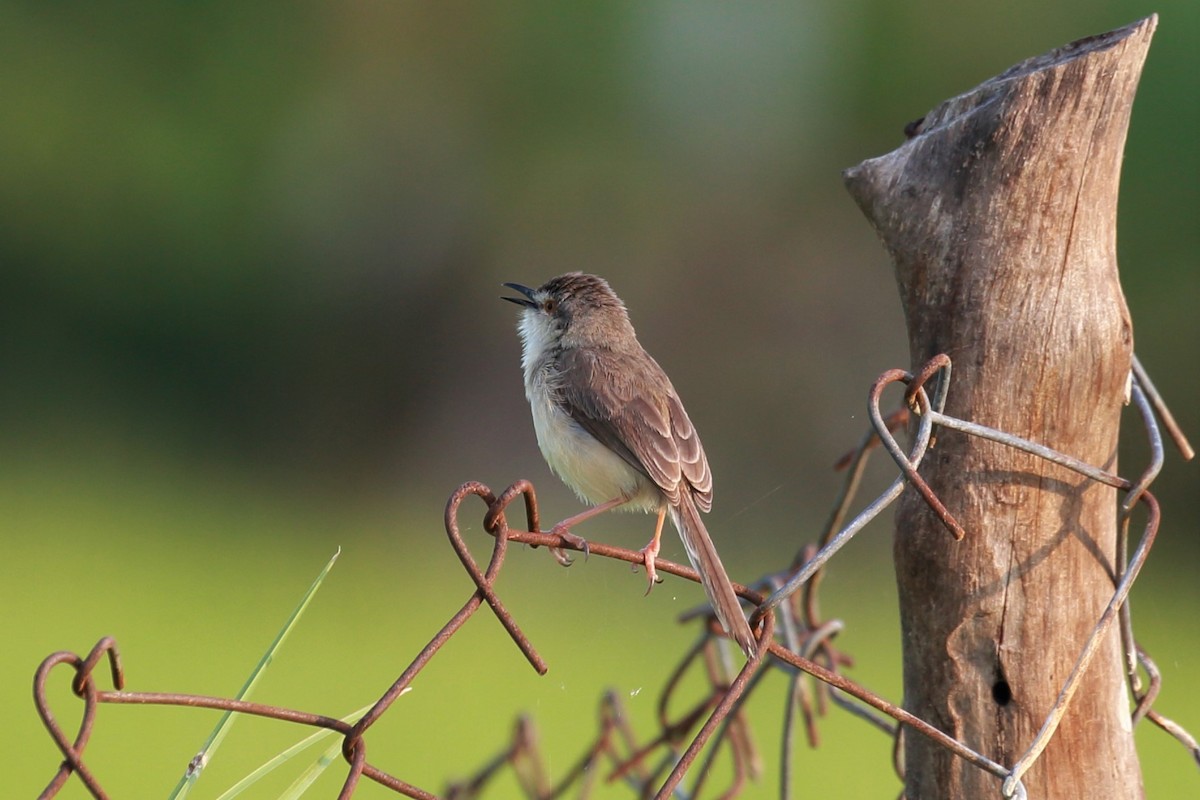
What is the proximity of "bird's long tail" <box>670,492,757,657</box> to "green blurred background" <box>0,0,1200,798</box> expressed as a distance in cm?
565

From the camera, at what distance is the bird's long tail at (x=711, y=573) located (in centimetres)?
232

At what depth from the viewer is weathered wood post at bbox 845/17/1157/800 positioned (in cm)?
216

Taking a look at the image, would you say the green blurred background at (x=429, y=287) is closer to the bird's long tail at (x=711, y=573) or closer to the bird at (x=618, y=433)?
the bird at (x=618, y=433)

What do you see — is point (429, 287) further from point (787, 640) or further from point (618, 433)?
point (787, 640)

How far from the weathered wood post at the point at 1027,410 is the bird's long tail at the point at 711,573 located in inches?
13.0

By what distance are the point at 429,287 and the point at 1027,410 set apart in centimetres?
1124

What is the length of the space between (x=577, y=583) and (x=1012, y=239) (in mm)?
9264

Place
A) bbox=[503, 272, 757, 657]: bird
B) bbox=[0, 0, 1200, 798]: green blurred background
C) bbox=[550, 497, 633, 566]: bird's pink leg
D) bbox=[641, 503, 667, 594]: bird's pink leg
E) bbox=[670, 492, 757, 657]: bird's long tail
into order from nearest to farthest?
1. bbox=[550, 497, 633, 566]: bird's pink leg
2. bbox=[670, 492, 757, 657]: bird's long tail
3. bbox=[641, 503, 667, 594]: bird's pink leg
4. bbox=[503, 272, 757, 657]: bird
5. bbox=[0, 0, 1200, 798]: green blurred background

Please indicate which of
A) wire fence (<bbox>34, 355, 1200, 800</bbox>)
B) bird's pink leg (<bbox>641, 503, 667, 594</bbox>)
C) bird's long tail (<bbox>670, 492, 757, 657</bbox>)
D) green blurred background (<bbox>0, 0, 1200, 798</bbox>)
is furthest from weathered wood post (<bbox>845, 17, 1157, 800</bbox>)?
green blurred background (<bbox>0, 0, 1200, 798</bbox>)

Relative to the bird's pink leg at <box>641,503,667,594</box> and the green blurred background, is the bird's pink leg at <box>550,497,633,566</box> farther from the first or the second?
the green blurred background

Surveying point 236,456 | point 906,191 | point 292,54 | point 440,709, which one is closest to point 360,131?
point 292,54

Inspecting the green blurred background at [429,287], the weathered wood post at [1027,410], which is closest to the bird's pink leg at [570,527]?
the weathered wood post at [1027,410]

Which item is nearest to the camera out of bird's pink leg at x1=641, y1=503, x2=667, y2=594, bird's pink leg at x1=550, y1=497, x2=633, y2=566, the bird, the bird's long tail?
bird's pink leg at x1=550, y1=497, x2=633, y2=566

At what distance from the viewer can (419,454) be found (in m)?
A: 13.0
